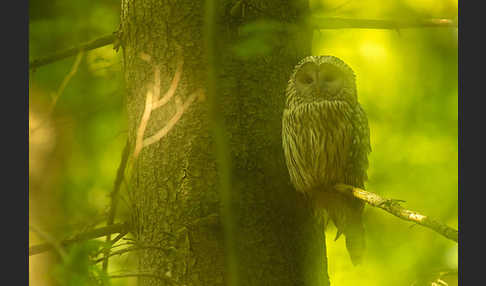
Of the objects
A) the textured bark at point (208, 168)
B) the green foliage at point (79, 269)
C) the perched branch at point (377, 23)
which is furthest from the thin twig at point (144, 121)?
the green foliage at point (79, 269)

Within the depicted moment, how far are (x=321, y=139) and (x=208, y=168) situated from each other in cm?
76

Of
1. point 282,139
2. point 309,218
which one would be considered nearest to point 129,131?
point 282,139

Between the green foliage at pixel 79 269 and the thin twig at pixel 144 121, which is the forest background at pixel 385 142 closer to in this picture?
the thin twig at pixel 144 121

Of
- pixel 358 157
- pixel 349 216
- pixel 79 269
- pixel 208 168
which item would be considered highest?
pixel 358 157

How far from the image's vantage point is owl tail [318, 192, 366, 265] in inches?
95.2

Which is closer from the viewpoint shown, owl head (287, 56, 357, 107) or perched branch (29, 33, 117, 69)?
perched branch (29, 33, 117, 69)

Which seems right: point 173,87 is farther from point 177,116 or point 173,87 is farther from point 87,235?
point 87,235

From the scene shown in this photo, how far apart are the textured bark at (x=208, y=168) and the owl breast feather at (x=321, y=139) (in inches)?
10.7

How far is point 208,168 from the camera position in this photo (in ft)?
6.58

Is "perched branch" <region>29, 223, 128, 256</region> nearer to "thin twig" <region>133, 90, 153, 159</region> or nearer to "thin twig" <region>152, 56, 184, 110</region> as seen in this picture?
"thin twig" <region>133, 90, 153, 159</region>

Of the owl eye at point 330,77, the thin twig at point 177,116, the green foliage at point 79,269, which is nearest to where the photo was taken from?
the green foliage at point 79,269

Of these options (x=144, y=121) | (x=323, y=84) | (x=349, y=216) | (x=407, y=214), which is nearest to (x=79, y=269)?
(x=407, y=214)

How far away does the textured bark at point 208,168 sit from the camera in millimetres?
1960

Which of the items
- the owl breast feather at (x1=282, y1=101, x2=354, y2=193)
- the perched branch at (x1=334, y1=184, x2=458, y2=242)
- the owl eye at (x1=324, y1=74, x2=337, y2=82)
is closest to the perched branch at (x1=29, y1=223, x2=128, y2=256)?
the owl breast feather at (x1=282, y1=101, x2=354, y2=193)
